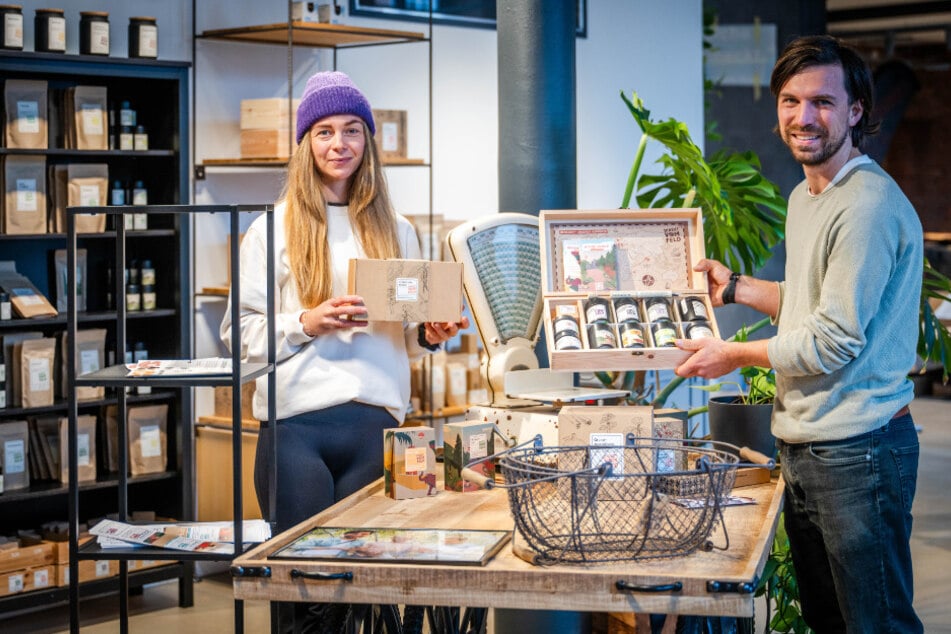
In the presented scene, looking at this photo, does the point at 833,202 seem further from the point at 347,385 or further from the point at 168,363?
the point at 168,363

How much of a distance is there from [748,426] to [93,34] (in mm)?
3363

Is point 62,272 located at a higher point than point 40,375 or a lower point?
higher

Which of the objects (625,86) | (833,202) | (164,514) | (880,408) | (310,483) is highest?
(625,86)

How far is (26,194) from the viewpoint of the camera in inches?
203

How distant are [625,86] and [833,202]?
502cm

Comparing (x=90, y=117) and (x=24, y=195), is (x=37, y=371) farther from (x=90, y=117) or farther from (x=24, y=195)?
(x=90, y=117)

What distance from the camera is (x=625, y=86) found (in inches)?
295

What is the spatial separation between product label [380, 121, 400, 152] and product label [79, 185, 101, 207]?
1.24 m

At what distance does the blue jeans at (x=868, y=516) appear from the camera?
2.61 meters

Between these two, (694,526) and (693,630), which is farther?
(693,630)

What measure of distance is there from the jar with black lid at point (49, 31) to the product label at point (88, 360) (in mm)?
1233

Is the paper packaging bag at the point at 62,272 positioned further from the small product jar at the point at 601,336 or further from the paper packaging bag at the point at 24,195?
the small product jar at the point at 601,336

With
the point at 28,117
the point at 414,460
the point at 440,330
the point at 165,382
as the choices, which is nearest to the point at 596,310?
the point at 440,330

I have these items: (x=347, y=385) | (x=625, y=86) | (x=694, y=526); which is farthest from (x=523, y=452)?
(x=625, y=86)
